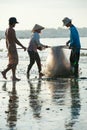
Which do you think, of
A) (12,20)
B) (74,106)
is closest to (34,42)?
(12,20)

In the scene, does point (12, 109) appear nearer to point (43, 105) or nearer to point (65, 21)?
point (43, 105)

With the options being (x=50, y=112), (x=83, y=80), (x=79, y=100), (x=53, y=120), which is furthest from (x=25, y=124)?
(x=83, y=80)

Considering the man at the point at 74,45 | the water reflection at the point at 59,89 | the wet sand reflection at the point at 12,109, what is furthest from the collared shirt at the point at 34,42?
the wet sand reflection at the point at 12,109

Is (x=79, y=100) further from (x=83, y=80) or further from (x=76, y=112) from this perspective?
(x=83, y=80)

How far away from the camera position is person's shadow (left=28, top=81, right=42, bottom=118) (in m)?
11.2

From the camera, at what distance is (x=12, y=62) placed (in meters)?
17.9

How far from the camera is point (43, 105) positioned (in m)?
12.0

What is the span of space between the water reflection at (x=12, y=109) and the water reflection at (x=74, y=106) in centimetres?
88

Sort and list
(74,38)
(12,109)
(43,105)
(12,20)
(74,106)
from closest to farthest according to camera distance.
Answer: (12,109), (74,106), (43,105), (12,20), (74,38)

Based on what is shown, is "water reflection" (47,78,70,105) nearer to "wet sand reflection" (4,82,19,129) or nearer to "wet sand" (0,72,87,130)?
"wet sand" (0,72,87,130)

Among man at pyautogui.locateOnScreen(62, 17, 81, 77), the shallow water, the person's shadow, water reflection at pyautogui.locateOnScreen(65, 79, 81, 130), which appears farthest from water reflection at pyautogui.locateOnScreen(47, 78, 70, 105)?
man at pyautogui.locateOnScreen(62, 17, 81, 77)

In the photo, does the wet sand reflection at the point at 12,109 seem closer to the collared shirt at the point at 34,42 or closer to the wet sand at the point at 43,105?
the wet sand at the point at 43,105

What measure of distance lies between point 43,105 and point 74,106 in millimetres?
655

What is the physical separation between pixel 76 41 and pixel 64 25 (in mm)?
644
